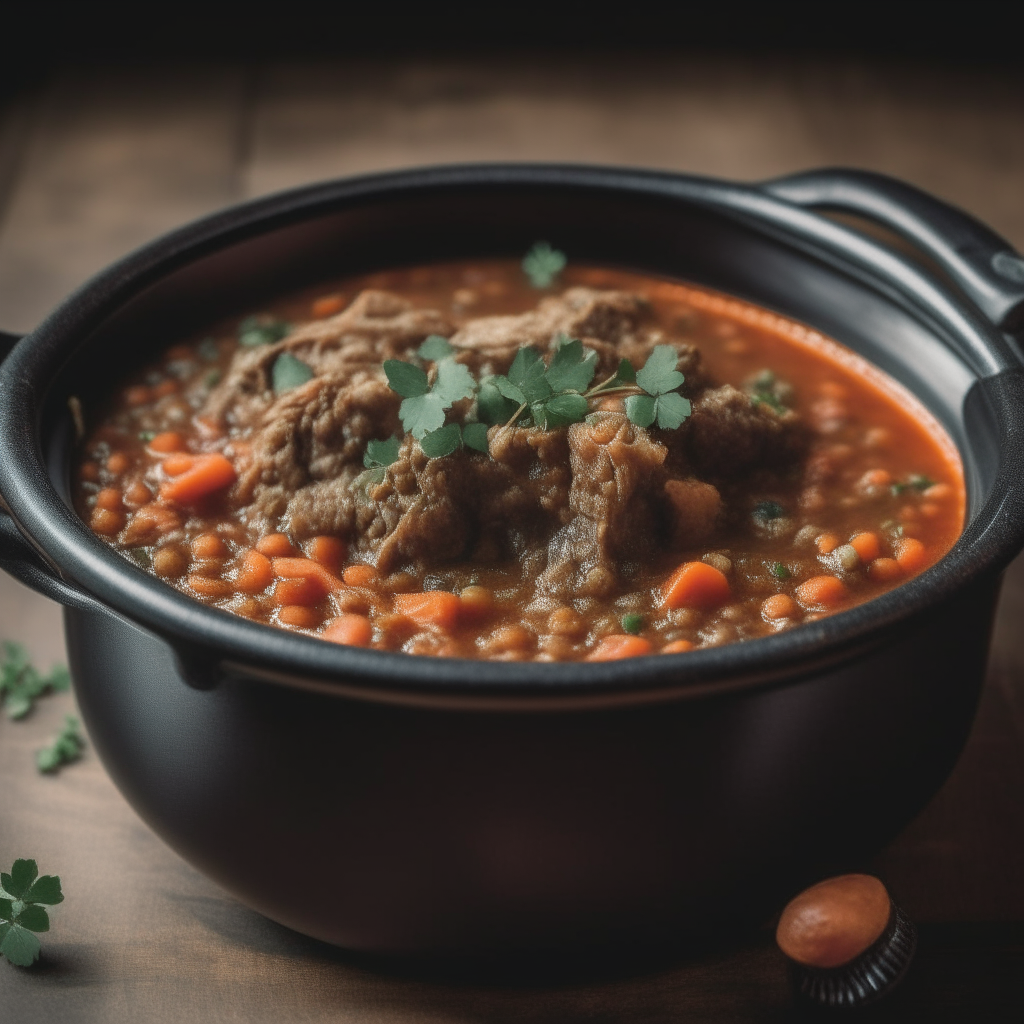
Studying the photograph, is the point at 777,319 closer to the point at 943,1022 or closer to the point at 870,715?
the point at 870,715

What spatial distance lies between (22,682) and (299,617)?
4.28 feet

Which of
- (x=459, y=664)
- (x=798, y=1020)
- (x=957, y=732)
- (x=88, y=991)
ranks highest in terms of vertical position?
(x=459, y=664)

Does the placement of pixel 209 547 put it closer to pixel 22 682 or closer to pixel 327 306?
pixel 22 682

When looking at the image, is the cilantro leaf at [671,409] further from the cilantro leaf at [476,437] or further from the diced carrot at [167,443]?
the diced carrot at [167,443]

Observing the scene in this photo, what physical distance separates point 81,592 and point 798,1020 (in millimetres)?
1574

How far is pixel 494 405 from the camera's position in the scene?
117 inches

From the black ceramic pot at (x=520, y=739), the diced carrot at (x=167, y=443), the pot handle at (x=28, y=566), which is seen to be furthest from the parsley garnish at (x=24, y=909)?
the diced carrot at (x=167, y=443)

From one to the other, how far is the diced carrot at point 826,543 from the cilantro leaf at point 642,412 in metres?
0.44

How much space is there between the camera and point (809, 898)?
8.77 ft

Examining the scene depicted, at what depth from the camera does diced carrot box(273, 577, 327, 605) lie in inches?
110

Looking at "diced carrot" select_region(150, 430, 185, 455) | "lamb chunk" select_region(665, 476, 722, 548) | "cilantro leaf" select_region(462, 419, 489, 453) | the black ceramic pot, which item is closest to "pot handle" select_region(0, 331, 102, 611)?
the black ceramic pot

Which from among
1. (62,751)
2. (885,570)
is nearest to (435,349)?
(885,570)

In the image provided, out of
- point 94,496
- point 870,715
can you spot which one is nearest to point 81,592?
point 94,496

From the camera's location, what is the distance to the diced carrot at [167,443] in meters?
3.28
